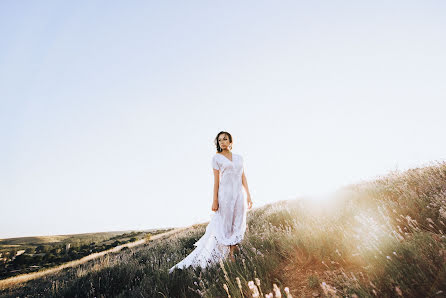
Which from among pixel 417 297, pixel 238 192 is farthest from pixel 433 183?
pixel 238 192

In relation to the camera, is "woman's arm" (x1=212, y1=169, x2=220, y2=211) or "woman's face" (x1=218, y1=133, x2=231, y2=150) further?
"woman's face" (x1=218, y1=133, x2=231, y2=150)

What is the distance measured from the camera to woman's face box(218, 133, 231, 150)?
16.2 feet

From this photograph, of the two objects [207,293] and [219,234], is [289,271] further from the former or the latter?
[219,234]

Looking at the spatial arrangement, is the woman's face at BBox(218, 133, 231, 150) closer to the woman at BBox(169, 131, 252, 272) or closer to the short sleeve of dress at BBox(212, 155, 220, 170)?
the woman at BBox(169, 131, 252, 272)

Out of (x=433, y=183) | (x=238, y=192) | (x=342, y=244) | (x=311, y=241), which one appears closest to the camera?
(x=342, y=244)

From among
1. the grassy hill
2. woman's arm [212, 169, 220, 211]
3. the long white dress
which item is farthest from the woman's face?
the grassy hill

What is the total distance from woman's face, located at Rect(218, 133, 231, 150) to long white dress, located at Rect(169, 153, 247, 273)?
0.86ft

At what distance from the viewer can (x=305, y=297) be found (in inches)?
94.2

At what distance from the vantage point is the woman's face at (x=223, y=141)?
4.95m

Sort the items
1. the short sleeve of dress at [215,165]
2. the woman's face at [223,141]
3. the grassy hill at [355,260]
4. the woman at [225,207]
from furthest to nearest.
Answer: the woman's face at [223,141] < the short sleeve of dress at [215,165] < the woman at [225,207] < the grassy hill at [355,260]

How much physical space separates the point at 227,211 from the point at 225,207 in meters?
0.10

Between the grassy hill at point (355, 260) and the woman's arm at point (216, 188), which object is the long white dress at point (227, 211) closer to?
the woman's arm at point (216, 188)

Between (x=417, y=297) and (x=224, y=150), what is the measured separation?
12.5 ft

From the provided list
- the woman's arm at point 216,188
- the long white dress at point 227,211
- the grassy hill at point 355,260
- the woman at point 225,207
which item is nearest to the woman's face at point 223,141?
the woman at point 225,207
